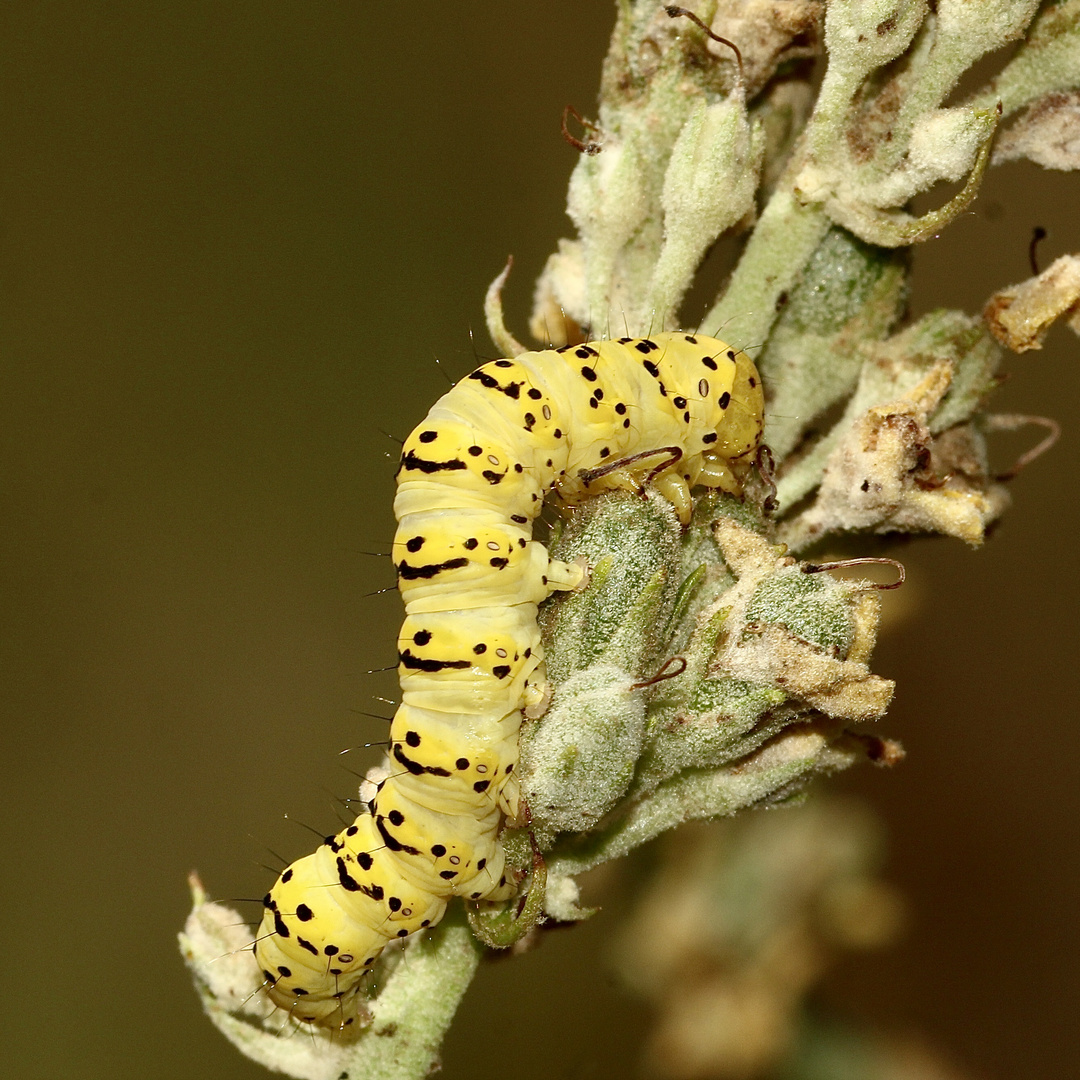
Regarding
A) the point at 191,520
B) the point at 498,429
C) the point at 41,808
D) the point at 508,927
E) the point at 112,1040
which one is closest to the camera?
the point at 508,927

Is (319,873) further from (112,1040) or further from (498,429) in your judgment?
(112,1040)

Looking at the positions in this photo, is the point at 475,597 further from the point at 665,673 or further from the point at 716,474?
the point at 716,474

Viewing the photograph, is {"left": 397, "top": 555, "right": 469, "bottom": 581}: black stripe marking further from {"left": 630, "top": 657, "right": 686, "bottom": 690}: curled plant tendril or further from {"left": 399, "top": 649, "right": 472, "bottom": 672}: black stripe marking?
{"left": 630, "top": 657, "right": 686, "bottom": 690}: curled plant tendril

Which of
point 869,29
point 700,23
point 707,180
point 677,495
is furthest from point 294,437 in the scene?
point 869,29

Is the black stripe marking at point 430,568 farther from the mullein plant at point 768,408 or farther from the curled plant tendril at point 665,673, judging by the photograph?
the curled plant tendril at point 665,673

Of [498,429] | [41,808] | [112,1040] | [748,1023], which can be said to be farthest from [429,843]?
[41,808]

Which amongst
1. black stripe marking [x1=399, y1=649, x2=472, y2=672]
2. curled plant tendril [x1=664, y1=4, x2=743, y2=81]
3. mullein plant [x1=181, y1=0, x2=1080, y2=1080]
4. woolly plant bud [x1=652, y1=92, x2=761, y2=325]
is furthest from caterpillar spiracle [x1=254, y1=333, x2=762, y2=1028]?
curled plant tendril [x1=664, y1=4, x2=743, y2=81]
